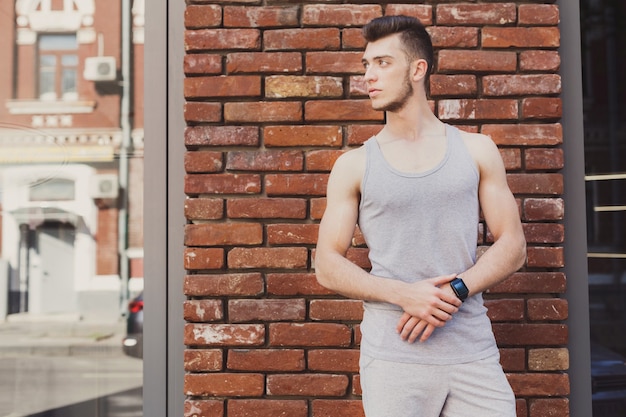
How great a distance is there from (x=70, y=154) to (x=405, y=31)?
5.98 ft

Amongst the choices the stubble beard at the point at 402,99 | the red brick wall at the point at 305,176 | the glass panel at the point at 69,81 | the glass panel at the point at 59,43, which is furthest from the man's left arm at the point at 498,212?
the glass panel at the point at 59,43

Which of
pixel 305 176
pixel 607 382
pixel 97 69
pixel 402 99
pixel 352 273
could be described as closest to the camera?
pixel 352 273

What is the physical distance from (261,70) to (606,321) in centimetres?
187

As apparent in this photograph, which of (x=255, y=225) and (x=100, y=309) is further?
(x=100, y=309)

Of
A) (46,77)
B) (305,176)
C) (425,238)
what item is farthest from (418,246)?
(46,77)

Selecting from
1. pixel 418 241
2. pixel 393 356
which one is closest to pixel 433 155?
pixel 418 241

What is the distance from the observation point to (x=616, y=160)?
2959 millimetres

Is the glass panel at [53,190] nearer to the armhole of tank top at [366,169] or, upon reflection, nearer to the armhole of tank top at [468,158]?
the armhole of tank top at [366,169]

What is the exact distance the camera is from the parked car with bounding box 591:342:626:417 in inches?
109

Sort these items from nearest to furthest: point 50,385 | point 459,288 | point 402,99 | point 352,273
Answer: point 459,288, point 352,273, point 402,99, point 50,385

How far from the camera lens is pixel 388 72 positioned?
191cm

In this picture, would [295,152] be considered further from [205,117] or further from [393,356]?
[393,356]

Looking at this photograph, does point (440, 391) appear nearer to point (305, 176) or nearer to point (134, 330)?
point (305, 176)

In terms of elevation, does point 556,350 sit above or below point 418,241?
below
